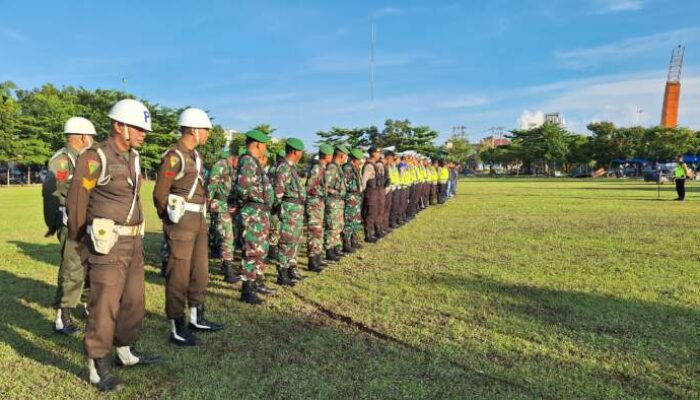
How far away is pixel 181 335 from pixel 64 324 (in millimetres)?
1320

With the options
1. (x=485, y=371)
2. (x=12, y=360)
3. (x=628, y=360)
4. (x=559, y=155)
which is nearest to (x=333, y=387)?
(x=485, y=371)

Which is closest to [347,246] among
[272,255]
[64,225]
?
[272,255]

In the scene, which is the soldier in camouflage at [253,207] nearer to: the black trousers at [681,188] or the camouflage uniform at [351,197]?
the camouflage uniform at [351,197]

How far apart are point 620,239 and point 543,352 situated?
6.88 m

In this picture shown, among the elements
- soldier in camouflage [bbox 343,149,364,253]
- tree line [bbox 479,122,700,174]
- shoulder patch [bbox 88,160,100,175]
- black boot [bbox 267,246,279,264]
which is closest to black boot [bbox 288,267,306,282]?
black boot [bbox 267,246,279,264]

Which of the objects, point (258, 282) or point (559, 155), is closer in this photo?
point (258, 282)

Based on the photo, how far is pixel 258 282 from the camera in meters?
6.36

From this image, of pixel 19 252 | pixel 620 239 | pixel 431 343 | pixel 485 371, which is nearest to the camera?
pixel 485 371

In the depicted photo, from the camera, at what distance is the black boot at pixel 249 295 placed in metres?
5.75

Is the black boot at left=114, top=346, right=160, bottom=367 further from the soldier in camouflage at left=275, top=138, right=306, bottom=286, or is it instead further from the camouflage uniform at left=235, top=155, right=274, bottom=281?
the soldier in camouflage at left=275, top=138, right=306, bottom=286

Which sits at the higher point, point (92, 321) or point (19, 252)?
point (92, 321)

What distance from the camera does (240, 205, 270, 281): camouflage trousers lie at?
581 cm

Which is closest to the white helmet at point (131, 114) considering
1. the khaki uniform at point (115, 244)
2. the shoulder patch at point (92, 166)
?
the khaki uniform at point (115, 244)

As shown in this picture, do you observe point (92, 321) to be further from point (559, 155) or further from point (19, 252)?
point (559, 155)
